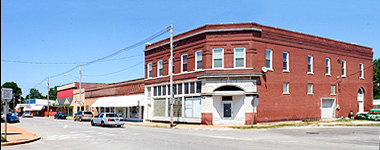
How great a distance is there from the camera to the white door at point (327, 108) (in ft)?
123

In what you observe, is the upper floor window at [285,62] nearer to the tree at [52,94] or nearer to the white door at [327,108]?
the white door at [327,108]

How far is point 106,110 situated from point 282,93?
32307 millimetres

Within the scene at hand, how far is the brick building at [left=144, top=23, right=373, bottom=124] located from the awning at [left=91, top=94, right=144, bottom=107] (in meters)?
3.32

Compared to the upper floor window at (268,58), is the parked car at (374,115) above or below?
below

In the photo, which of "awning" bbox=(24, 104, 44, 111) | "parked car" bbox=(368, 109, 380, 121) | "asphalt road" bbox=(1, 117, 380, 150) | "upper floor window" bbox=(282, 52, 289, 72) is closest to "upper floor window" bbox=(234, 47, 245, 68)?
"upper floor window" bbox=(282, 52, 289, 72)

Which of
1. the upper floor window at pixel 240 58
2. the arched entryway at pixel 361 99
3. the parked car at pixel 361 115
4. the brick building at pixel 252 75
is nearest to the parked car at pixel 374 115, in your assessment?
the parked car at pixel 361 115

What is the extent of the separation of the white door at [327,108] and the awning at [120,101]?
20981mm

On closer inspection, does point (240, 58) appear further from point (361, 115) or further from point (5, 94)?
point (5, 94)

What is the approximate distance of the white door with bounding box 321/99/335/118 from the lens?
37594mm

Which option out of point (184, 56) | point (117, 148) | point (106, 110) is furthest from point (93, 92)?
point (117, 148)

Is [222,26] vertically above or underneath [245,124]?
above

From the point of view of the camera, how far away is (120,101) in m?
49.5

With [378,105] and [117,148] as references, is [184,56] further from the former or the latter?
[378,105]

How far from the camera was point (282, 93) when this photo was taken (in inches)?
1325
